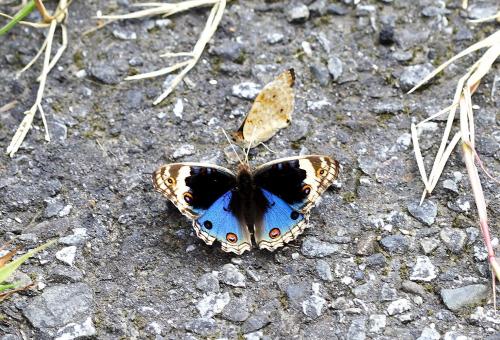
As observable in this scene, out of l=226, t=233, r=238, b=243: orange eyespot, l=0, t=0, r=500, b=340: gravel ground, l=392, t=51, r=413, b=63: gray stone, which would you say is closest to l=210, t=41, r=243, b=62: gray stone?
l=0, t=0, r=500, b=340: gravel ground

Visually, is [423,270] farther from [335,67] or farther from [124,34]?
[124,34]

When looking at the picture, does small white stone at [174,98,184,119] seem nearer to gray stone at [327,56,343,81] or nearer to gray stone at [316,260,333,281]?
gray stone at [327,56,343,81]

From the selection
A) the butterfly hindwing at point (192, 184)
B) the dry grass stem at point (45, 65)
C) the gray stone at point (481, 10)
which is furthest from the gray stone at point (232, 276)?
the gray stone at point (481, 10)

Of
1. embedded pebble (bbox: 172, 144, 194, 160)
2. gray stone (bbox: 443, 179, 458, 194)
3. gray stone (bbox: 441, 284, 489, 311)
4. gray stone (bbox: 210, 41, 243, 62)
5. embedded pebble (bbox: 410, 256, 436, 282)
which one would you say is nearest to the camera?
gray stone (bbox: 441, 284, 489, 311)

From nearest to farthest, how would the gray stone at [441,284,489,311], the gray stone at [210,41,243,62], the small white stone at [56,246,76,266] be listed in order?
1. the gray stone at [441,284,489,311]
2. the small white stone at [56,246,76,266]
3. the gray stone at [210,41,243,62]

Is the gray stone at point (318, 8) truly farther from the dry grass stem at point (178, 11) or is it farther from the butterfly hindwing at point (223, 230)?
the butterfly hindwing at point (223, 230)

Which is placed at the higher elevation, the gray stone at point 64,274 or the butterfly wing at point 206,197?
the butterfly wing at point 206,197

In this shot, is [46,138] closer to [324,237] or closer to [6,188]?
[6,188]

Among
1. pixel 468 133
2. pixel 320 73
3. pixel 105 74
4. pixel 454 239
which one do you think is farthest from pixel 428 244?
pixel 105 74

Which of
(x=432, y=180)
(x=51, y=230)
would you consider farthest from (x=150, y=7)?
(x=432, y=180)
